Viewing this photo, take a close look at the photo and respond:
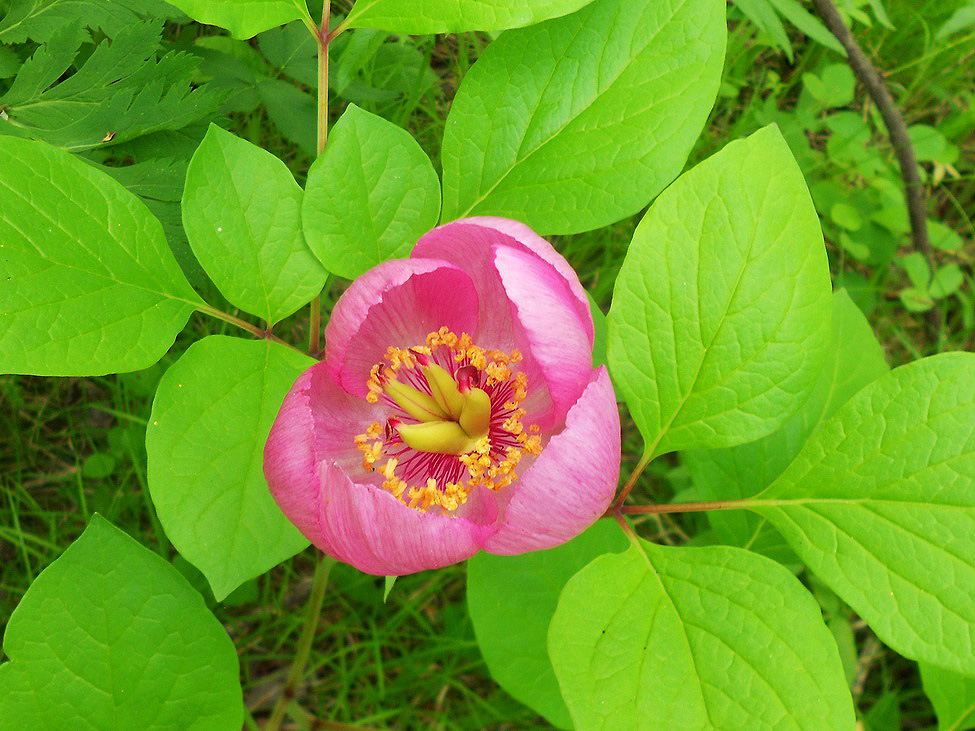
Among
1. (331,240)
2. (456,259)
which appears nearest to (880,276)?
(456,259)

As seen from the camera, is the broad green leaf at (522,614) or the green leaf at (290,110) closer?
the broad green leaf at (522,614)

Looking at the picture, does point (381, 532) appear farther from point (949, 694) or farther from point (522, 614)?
point (949, 694)

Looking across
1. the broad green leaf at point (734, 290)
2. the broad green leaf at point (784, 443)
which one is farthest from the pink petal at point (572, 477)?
the broad green leaf at point (784, 443)

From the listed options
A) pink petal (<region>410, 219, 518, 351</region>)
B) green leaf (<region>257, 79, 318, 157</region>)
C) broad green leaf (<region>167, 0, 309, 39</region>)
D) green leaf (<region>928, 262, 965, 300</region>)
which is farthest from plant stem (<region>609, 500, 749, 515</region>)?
green leaf (<region>928, 262, 965, 300</region>)

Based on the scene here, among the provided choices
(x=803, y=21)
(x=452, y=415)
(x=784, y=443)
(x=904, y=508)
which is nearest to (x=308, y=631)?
(x=452, y=415)

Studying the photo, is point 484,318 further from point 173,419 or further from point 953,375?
point 953,375

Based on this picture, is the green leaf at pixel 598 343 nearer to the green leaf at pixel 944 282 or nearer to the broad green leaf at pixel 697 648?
the broad green leaf at pixel 697 648
